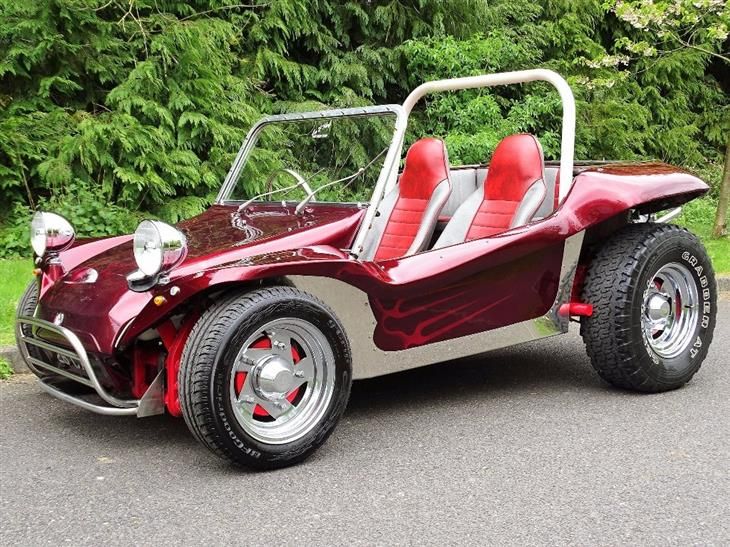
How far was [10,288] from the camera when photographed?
20.4 ft

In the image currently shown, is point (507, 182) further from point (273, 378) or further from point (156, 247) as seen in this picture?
point (156, 247)

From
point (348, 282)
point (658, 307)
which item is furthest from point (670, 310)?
point (348, 282)

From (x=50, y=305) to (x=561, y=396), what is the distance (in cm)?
252

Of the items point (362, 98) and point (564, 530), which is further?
point (362, 98)

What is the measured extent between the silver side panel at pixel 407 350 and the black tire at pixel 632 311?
0.50 ft

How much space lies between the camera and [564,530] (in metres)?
2.67

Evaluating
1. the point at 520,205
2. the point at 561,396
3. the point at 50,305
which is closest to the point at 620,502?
the point at 561,396

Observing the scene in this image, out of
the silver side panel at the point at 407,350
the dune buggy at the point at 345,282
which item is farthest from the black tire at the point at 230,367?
the silver side panel at the point at 407,350

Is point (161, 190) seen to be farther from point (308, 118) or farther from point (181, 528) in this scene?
point (181, 528)

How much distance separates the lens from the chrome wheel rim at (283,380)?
10.6 ft

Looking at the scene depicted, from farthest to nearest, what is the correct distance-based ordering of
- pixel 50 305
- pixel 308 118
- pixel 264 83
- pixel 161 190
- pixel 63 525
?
pixel 264 83, pixel 161 190, pixel 308 118, pixel 50 305, pixel 63 525

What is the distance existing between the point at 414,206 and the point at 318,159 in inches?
23.0

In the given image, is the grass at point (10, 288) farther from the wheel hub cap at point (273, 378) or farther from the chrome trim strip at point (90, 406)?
the wheel hub cap at point (273, 378)

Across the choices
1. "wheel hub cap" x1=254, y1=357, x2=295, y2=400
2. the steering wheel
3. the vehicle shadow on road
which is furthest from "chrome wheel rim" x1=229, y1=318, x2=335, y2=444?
the steering wheel
